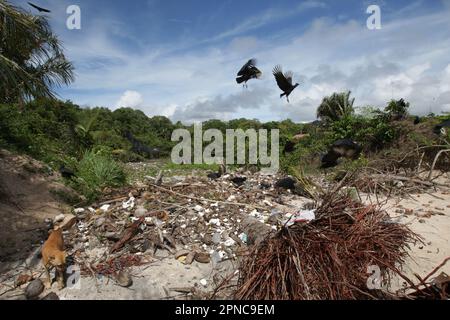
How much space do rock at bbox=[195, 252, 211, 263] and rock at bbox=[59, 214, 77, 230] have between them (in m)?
1.81

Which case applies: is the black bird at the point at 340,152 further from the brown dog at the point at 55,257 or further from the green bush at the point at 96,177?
the brown dog at the point at 55,257

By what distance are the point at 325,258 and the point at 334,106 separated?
11.4 m

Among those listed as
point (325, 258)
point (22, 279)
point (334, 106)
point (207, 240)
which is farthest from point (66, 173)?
point (334, 106)

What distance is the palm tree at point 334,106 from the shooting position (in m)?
12.5

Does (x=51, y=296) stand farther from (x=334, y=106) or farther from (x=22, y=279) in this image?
(x=334, y=106)

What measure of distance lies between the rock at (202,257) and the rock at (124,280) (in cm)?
69

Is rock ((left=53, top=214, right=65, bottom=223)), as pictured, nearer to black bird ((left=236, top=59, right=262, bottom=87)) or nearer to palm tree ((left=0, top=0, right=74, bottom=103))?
palm tree ((left=0, top=0, right=74, bottom=103))

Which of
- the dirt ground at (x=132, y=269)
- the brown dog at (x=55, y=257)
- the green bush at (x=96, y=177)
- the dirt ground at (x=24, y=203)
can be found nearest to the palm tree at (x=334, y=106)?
the dirt ground at (x=132, y=269)

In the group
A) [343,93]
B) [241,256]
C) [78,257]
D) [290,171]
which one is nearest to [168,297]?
[241,256]

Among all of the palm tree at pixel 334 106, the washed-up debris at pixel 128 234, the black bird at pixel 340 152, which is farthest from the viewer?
the palm tree at pixel 334 106

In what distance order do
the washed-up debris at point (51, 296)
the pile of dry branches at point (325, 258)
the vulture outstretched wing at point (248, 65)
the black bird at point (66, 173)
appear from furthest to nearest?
the black bird at point (66, 173) → the vulture outstretched wing at point (248, 65) → the washed-up debris at point (51, 296) → the pile of dry branches at point (325, 258)

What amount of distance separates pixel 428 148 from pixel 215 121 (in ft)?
39.8

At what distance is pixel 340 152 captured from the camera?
8.37 metres
